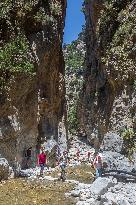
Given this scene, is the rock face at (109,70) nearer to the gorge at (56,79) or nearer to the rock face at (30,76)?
the gorge at (56,79)

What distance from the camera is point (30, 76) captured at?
3612 centimetres

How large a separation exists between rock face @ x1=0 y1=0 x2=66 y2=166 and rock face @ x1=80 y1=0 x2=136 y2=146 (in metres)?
2.97

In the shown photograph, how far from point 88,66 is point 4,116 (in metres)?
11.7

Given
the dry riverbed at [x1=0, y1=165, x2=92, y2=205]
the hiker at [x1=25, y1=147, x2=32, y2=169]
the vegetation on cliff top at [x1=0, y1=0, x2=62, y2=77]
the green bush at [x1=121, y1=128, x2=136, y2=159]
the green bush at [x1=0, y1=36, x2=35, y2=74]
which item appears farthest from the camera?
the hiker at [x1=25, y1=147, x2=32, y2=169]

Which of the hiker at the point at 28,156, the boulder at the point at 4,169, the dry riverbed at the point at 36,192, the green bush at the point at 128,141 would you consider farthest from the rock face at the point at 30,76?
the green bush at the point at 128,141

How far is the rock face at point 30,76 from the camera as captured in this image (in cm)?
3462

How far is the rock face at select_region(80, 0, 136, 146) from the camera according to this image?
33125 mm

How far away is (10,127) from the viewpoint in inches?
1371

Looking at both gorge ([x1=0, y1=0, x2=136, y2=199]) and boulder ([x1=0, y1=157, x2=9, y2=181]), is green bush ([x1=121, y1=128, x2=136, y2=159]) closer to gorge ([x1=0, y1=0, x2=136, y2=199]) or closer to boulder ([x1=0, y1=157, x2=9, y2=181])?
gorge ([x1=0, y1=0, x2=136, y2=199])

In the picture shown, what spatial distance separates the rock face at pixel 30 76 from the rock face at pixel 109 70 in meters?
2.97

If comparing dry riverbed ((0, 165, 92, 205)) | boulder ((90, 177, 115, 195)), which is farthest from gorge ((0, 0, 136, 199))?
boulder ((90, 177, 115, 195))

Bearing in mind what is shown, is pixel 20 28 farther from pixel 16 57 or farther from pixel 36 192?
pixel 36 192

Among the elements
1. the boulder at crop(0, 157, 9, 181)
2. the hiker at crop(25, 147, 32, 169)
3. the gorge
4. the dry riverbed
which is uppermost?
the gorge

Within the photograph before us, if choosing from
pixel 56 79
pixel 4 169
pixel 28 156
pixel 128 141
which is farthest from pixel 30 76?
pixel 128 141
